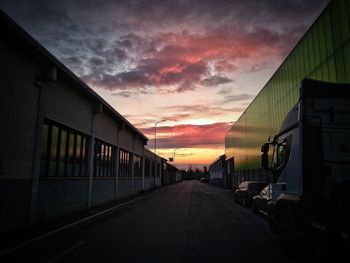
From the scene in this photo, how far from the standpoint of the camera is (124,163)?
31.3 metres

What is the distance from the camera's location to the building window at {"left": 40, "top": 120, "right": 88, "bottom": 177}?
14328mm

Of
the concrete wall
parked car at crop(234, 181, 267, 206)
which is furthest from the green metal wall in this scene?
the concrete wall

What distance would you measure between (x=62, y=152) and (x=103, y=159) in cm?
760

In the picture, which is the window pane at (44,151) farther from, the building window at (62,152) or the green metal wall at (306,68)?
the green metal wall at (306,68)

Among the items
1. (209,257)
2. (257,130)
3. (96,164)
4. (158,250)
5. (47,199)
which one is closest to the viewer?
(209,257)

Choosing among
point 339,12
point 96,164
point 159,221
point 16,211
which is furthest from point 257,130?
point 16,211

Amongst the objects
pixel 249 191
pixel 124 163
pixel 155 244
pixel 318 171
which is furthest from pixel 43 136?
pixel 124 163

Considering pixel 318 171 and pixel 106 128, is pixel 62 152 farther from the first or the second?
pixel 318 171

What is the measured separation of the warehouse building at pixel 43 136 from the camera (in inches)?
426

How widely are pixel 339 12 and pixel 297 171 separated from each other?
9311 mm

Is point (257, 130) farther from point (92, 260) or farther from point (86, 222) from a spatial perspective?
point (92, 260)

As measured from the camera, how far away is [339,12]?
1331cm

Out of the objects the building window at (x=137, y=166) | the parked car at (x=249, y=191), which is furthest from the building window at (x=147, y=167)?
the parked car at (x=249, y=191)

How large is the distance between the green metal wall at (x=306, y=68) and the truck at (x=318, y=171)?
6.78 m
